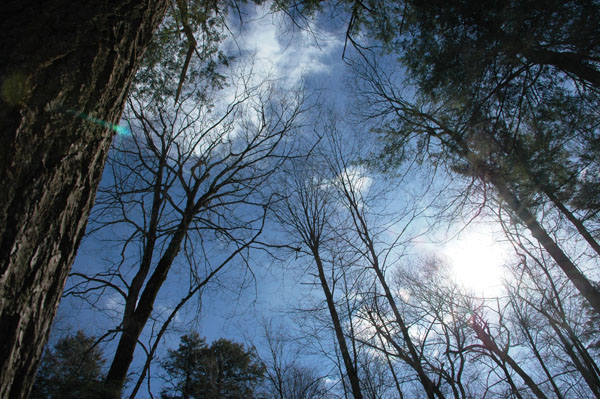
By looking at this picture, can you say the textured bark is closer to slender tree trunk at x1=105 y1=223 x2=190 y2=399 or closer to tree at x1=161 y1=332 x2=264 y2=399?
slender tree trunk at x1=105 y1=223 x2=190 y2=399

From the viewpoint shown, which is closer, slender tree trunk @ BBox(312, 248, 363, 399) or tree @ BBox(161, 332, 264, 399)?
slender tree trunk @ BBox(312, 248, 363, 399)

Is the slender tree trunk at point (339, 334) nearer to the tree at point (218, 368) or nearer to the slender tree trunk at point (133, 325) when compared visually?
the slender tree trunk at point (133, 325)

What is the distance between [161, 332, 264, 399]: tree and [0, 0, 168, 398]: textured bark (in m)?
16.2

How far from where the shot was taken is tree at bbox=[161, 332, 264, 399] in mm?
14734

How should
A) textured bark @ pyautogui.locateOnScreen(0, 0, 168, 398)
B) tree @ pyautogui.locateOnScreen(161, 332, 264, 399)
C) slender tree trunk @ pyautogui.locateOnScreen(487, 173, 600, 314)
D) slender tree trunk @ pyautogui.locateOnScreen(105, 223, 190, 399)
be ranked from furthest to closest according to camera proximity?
tree @ pyautogui.locateOnScreen(161, 332, 264, 399), slender tree trunk @ pyautogui.locateOnScreen(487, 173, 600, 314), slender tree trunk @ pyautogui.locateOnScreen(105, 223, 190, 399), textured bark @ pyautogui.locateOnScreen(0, 0, 168, 398)

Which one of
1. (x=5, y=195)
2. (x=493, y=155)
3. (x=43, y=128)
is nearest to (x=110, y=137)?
(x=43, y=128)

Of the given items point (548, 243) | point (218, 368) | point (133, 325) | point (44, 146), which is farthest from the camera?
point (218, 368)

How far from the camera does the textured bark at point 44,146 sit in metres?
0.57

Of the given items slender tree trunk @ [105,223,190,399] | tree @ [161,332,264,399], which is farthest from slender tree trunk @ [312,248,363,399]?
tree @ [161,332,264,399]

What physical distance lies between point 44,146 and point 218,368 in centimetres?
2001

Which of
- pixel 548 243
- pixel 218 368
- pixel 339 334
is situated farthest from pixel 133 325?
pixel 218 368

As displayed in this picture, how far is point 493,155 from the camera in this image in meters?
4.11

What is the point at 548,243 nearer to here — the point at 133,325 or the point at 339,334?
the point at 339,334

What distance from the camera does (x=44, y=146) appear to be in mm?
656
